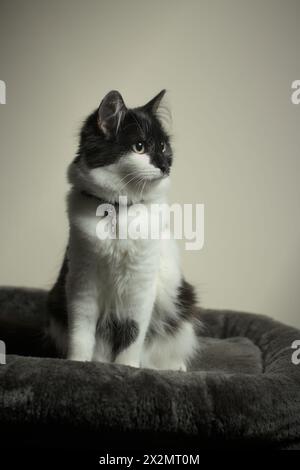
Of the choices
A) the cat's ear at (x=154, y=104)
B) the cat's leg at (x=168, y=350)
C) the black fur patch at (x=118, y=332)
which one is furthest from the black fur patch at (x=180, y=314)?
the cat's ear at (x=154, y=104)

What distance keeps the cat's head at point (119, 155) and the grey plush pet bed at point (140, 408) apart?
44 cm

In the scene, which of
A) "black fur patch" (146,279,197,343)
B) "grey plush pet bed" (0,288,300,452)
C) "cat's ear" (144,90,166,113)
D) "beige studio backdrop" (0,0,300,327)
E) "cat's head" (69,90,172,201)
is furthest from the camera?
"beige studio backdrop" (0,0,300,327)

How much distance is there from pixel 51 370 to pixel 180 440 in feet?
1.00

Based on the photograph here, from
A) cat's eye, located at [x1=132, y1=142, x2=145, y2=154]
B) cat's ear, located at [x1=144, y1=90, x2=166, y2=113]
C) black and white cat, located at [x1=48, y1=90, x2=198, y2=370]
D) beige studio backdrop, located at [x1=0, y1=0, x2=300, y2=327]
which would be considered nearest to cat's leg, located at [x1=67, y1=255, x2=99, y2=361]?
black and white cat, located at [x1=48, y1=90, x2=198, y2=370]

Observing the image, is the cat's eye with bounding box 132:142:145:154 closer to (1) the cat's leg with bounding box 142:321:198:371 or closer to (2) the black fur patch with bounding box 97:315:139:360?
(2) the black fur patch with bounding box 97:315:139:360

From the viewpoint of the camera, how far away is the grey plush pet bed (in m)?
0.95

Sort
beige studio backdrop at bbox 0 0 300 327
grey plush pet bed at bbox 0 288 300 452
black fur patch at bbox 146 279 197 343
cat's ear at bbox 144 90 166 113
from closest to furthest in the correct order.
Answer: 1. grey plush pet bed at bbox 0 288 300 452
2. cat's ear at bbox 144 90 166 113
3. black fur patch at bbox 146 279 197 343
4. beige studio backdrop at bbox 0 0 300 327

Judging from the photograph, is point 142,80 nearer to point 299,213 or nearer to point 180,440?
→ point 299,213

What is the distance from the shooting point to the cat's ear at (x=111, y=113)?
1.17 meters

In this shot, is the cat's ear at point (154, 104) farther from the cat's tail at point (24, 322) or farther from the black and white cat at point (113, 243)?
the cat's tail at point (24, 322)

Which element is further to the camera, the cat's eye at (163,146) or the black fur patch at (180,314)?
the black fur patch at (180,314)

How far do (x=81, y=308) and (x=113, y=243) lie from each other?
19cm

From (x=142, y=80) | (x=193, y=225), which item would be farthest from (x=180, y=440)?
(x=142, y=80)

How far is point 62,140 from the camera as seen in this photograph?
2.09 m
